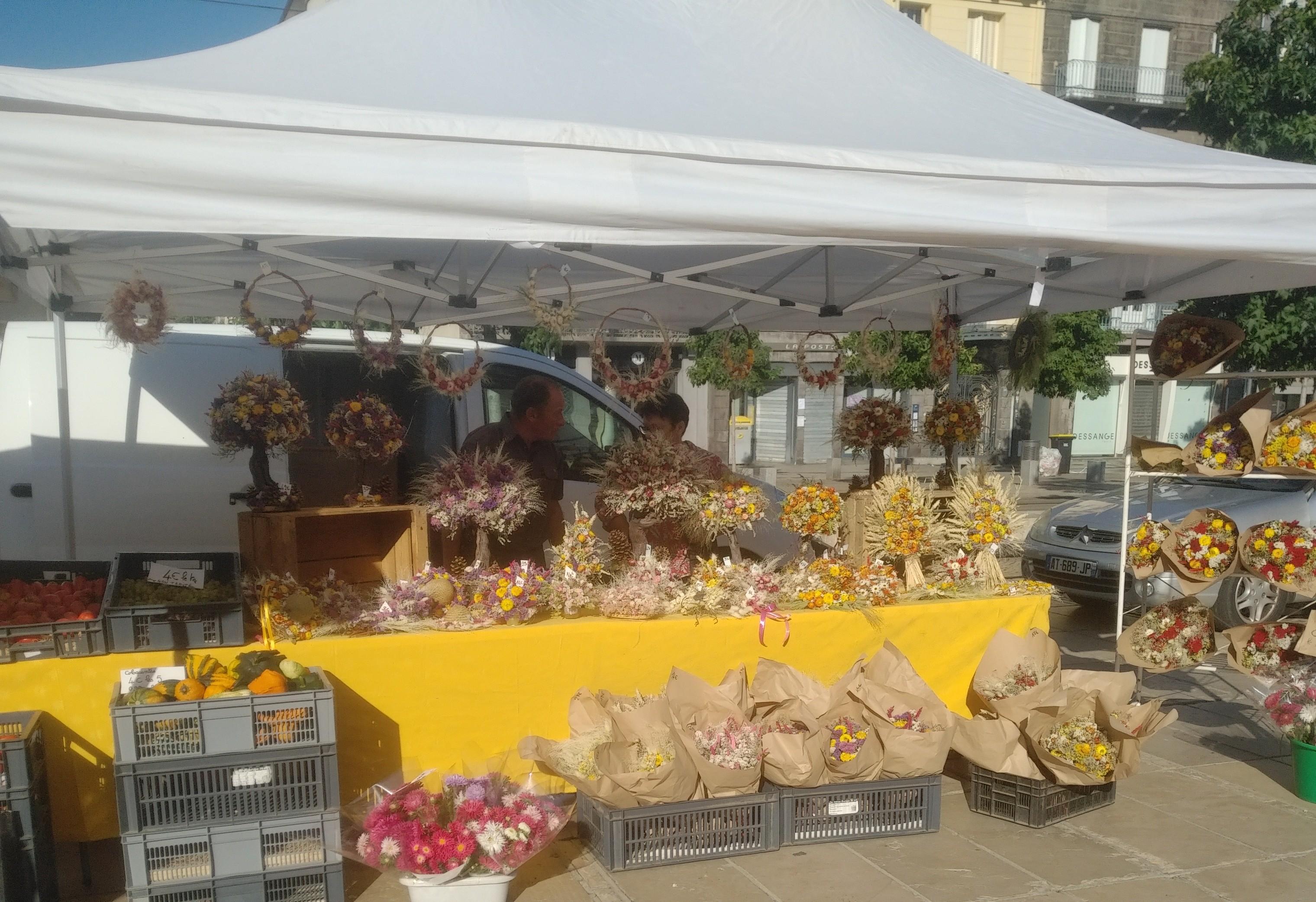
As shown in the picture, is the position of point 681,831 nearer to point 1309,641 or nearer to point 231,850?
point 231,850

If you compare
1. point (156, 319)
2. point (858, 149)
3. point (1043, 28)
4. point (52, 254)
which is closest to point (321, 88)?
point (858, 149)

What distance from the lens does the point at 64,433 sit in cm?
531

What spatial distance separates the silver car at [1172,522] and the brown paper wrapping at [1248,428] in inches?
114

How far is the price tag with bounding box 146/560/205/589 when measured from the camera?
3.49 meters

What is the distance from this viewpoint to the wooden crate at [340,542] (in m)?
Answer: 3.95

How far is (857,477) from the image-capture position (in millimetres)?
5418

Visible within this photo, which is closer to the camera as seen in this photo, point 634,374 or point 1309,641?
point 1309,641

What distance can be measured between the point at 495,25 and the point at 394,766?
9.36 feet

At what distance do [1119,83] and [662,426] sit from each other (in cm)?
2626

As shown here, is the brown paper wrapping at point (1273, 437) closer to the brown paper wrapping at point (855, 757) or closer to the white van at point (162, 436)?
the brown paper wrapping at point (855, 757)

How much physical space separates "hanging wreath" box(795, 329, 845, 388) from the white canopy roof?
4.23 ft

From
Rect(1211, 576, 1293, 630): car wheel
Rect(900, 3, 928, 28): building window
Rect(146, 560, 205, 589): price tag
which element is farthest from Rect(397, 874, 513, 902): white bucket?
Rect(900, 3, 928, 28): building window

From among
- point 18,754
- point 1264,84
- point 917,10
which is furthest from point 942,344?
point 917,10

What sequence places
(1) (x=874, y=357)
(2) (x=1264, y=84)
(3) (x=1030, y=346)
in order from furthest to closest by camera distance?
(2) (x=1264, y=84) < (1) (x=874, y=357) < (3) (x=1030, y=346)
